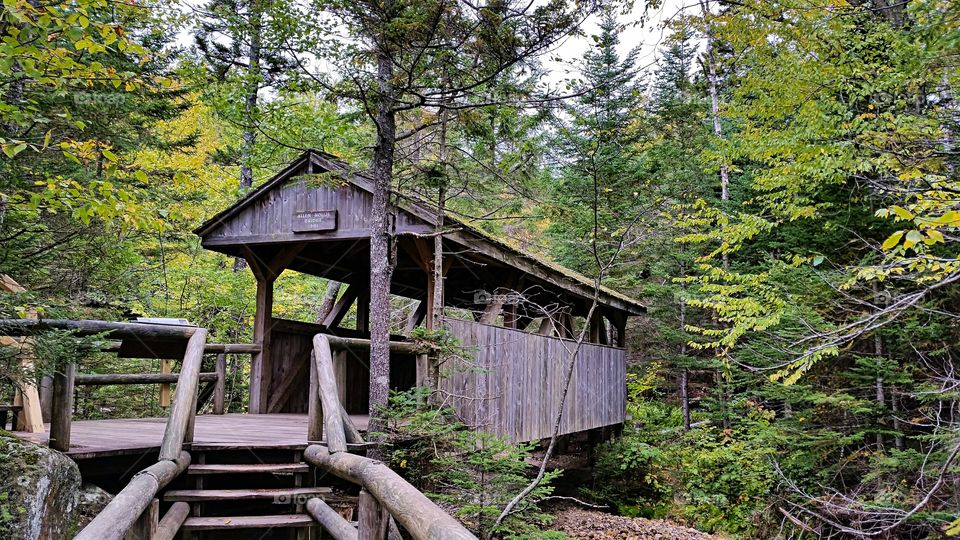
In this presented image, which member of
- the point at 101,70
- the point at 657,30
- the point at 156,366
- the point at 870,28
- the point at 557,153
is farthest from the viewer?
the point at 557,153

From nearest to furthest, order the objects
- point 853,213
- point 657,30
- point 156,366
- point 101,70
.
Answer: point 657,30, point 101,70, point 853,213, point 156,366

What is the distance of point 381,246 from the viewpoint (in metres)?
6.31

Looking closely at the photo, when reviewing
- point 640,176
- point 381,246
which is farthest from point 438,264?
point 640,176

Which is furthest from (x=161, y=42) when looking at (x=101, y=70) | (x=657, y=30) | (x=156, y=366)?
(x=657, y=30)

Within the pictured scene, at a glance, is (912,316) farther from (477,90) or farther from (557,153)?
(557,153)

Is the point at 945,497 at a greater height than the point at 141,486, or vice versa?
the point at 141,486

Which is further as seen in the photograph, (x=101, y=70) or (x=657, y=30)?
(x=101, y=70)

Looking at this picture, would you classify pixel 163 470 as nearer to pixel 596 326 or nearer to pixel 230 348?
pixel 230 348

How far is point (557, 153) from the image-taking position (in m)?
19.9

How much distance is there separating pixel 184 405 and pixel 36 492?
4.23ft

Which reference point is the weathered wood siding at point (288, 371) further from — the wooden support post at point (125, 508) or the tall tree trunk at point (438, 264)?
the wooden support post at point (125, 508)

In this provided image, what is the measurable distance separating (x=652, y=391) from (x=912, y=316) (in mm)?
12080

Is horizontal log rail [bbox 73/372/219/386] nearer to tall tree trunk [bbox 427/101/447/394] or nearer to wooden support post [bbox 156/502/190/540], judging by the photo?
wooden support post [bbox 156/502/190/540]

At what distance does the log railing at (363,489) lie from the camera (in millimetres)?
2256
